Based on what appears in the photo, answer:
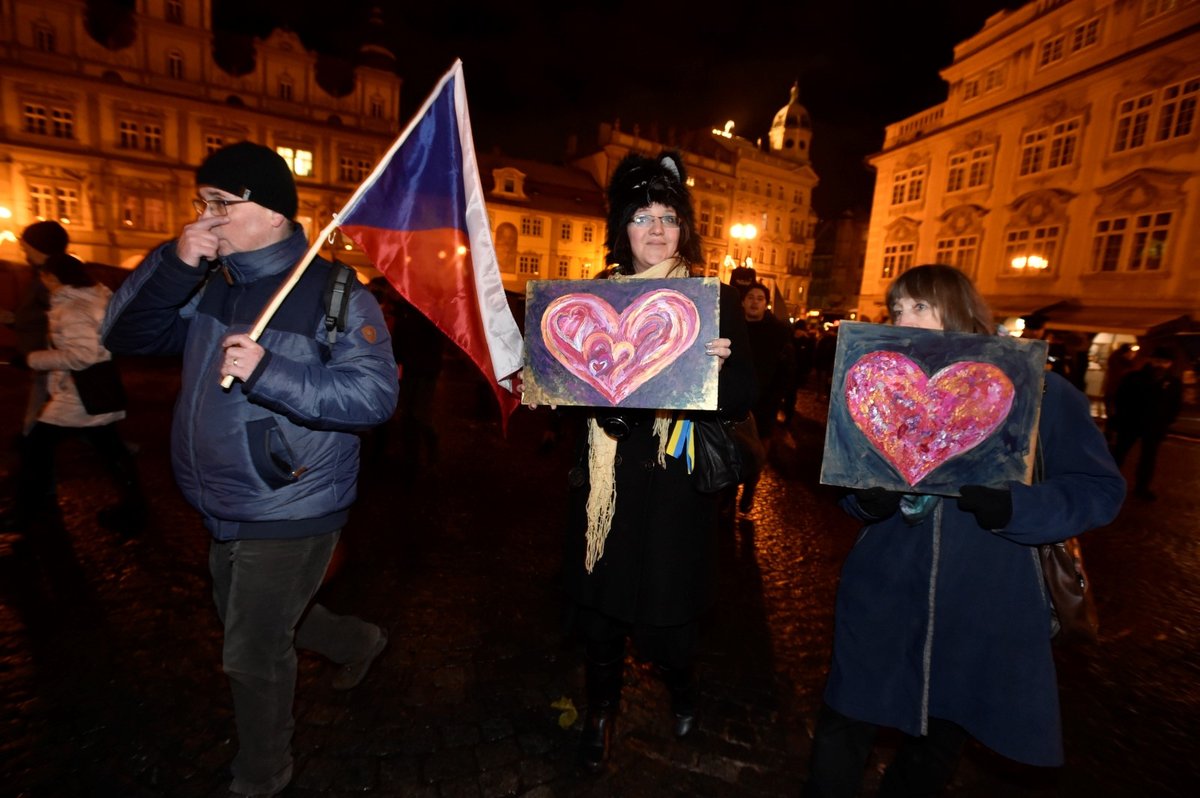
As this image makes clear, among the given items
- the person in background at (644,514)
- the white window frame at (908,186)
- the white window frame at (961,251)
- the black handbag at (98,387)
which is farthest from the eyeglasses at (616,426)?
the white window frame at (908,186)

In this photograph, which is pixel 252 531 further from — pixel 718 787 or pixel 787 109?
pixel 787 109

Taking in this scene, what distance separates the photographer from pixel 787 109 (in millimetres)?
69312

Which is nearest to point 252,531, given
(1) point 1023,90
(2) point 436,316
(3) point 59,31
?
(2) point 436,316

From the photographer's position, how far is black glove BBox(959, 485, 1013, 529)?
183 cm

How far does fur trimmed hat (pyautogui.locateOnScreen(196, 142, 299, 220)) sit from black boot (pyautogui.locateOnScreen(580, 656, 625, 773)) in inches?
94.2

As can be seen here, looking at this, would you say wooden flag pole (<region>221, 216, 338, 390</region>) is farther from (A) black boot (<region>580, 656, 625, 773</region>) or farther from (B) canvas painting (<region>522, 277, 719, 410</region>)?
(A) black boot (<region>580, 656, 625, 773</region>)

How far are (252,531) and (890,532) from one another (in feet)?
7.88

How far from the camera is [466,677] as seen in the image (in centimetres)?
333

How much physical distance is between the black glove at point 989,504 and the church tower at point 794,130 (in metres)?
74.4

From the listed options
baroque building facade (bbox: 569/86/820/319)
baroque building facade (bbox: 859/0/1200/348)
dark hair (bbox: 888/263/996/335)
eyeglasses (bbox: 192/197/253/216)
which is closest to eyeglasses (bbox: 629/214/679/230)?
dark hair (bbox: 888/263/996/335)

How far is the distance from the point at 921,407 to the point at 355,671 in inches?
118

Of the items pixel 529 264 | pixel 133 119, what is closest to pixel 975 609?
pixel 133 119

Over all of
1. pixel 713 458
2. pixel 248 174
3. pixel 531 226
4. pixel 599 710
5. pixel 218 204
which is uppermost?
pixel 531 226

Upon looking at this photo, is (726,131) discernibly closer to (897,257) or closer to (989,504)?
(897,257)
